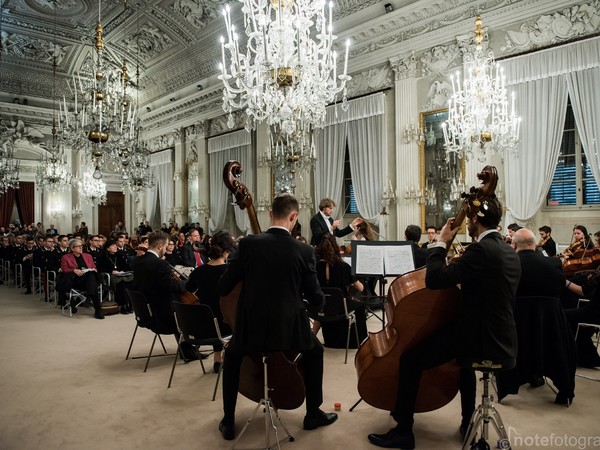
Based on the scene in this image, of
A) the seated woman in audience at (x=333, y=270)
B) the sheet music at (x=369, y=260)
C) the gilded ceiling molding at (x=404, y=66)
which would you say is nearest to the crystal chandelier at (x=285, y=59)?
the seated woman in audience at (x=333, y=270)

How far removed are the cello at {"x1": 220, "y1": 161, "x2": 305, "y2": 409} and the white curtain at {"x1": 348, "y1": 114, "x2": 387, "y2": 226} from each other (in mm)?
6502

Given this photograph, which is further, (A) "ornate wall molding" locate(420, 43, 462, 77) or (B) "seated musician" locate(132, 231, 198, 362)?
(A) "ornate wall molding" locate(420, 43, 462, 77)

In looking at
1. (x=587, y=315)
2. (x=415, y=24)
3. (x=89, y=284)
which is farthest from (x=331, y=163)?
(x=587, y=315)

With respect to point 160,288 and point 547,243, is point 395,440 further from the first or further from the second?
point 547,243

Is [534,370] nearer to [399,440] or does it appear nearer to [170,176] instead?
[399,440]

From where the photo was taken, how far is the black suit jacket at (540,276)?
10.4 ft

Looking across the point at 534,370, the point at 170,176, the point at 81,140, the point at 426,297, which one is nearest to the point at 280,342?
the point at 426,297

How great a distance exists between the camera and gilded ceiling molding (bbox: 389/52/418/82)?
8531mm

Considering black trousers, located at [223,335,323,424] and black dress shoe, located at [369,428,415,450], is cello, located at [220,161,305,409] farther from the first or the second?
black dress shoe, located at [369,428,415,450]

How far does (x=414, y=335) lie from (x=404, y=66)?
295 inches

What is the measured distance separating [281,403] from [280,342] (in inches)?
28.9

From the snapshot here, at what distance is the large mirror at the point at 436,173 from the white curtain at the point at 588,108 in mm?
1979

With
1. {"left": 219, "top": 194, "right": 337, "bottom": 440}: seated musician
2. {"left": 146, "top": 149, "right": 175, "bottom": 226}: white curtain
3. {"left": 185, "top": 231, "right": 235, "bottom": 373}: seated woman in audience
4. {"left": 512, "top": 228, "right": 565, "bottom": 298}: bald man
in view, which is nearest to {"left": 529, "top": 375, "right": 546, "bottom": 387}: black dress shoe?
{"left": 512, "top": 228, "right": 565, "bottom": 298}: bald man

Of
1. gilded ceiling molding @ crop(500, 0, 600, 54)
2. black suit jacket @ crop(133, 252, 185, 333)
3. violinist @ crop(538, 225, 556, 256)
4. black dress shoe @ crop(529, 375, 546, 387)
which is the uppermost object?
gilded ceiling molding @ crop(500, 0, 600, 54)
